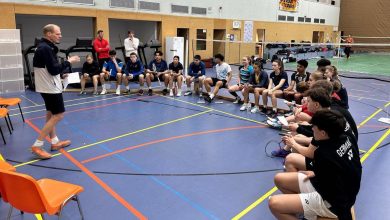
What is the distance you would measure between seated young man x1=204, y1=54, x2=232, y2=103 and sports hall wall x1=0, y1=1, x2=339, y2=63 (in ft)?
15.9

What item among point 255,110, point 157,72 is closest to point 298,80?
point 255,110

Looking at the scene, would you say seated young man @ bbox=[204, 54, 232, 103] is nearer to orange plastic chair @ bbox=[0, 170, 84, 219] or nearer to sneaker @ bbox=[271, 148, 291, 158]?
sneaker @ bbox=[271, 148, 291, 158]

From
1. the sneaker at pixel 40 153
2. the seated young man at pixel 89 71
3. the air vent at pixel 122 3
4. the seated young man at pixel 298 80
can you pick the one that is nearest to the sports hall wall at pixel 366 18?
the air vent at pixel 122 3

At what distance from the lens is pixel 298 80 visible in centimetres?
745

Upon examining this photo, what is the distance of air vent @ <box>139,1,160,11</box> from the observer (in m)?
14.7

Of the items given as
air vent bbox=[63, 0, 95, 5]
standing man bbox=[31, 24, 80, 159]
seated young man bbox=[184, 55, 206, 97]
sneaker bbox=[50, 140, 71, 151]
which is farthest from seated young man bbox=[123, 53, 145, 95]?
standing man bbox=[31, 24, 80, 159]

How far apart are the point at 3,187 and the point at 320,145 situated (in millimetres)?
2737

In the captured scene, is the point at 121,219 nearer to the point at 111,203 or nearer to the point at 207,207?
the point at 111,203

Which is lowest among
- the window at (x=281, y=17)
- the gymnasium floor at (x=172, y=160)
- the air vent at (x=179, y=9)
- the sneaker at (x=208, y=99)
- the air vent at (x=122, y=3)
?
the gymnasium floor at (x=172, y=160)

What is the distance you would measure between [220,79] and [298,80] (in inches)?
106

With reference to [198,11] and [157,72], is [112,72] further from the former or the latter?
[198,11]

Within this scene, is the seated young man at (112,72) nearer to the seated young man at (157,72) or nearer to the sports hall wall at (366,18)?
the seated young man at (157,72)

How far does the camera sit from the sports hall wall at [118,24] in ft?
38.0

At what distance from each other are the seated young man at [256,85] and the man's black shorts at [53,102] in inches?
186
